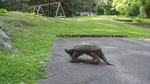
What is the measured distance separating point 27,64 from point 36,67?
21cm

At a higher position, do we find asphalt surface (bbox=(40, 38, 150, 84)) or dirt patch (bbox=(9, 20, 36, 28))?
dirt patch (bbox=(9, 20, 36, 28))

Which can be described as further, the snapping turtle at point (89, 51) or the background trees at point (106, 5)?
the background trees at point (106, 5)

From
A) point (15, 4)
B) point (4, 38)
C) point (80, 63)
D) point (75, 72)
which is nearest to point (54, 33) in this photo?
point (4, 38)

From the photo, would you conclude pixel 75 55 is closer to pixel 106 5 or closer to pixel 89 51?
pixel 89 51

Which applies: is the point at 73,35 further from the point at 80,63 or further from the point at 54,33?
the point at 80,63

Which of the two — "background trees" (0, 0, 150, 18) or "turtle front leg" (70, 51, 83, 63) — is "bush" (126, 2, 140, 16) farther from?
"turtle front leg" (70, 51, 83, 63)

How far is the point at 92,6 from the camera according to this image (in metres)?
42.2

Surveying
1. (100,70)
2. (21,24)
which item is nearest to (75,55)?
(100,70)

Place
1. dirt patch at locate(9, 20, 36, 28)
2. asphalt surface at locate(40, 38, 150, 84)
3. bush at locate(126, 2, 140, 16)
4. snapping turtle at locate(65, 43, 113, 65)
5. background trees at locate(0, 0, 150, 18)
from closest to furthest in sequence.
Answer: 1. asphalt surface at locate(40, 38, 150, 84)
2. snapping turtle at locate(65, 43, 113, 65)
3. dirt patch at locate(9, 20, 36, 28)
4. background trees at locate(0, 0, 150, 18)
5. bush at locate(126, 2, 140, 16)

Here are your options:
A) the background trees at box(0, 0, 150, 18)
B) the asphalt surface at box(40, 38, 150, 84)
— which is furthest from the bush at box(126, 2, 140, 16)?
the asphalt surface at box(40, 38, 150, 84)

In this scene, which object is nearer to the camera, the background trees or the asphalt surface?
the asphalt surface

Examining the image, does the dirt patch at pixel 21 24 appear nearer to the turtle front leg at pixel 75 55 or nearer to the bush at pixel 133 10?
the turtle front leg at pixel 75 55

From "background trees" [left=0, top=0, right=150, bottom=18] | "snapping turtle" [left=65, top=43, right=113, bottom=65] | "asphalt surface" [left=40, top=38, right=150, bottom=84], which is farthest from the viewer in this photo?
"background trees" [left=0, top=0, right=150, bottom=18]

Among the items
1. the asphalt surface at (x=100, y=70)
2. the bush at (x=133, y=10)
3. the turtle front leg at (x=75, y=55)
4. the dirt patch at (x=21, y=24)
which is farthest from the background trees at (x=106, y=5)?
the turtle front leg at (x=75, y=55)
